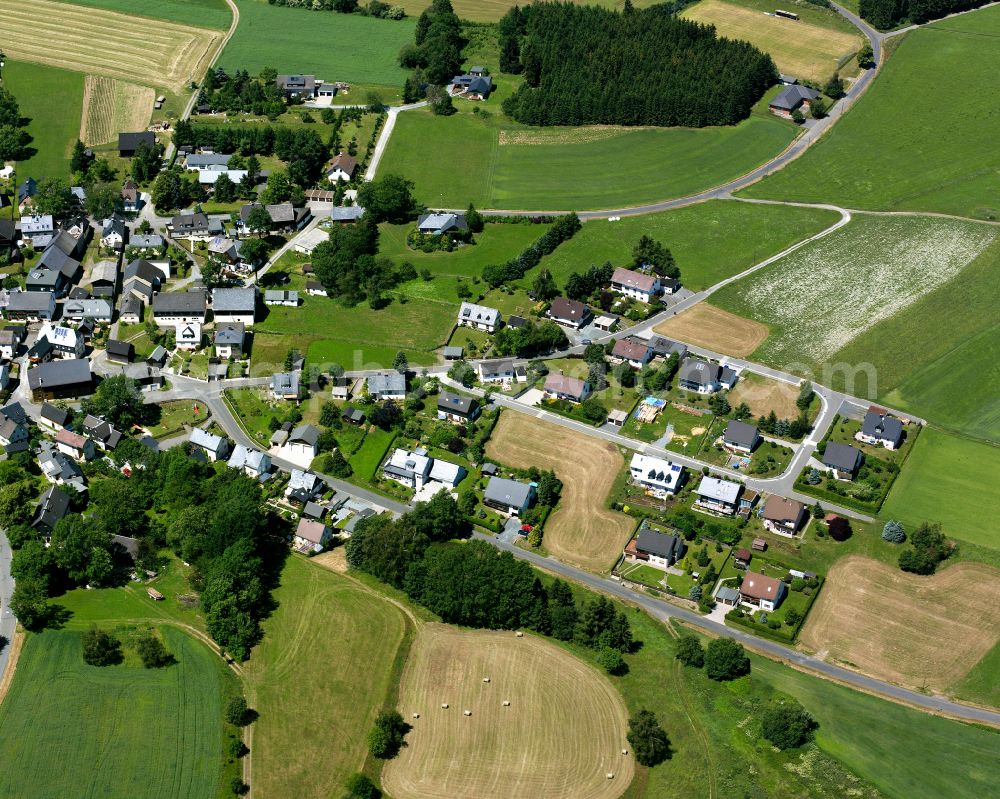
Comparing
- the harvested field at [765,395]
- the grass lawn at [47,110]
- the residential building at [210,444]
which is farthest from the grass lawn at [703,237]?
the grass lawn at [47,110]

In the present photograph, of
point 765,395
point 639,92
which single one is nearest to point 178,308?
point 765,395

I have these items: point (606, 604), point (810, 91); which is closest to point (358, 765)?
point (606, 604)

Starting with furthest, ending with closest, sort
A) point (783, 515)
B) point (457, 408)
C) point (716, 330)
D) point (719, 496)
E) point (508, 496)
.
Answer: point (716, 330) → point (457, 408) → point (508, 496) → point (719, 496) → point (783, 515)

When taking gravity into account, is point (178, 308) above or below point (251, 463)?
above

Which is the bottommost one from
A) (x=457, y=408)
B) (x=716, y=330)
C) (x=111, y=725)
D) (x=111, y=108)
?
(x=111, y=725)

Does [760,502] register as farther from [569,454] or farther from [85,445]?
[85,445]

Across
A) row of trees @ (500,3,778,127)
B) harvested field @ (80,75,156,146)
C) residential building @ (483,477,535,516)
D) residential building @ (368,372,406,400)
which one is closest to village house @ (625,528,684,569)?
residential building @ (483,477,535,516)

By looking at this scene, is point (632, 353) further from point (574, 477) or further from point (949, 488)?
point (949, 488)

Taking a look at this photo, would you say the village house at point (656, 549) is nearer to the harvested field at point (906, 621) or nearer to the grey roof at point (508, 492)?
the grey roof at point (508, 492)
